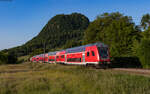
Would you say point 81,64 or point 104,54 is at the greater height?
point 104,54

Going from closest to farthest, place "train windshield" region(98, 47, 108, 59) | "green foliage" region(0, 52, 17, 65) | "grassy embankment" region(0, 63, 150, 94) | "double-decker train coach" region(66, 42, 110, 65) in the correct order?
1. "grassy embankment" region(0, 63, 150, 94)
2. "double-decker train coach" region(66, 42, 110, 65)
3. "train windshield" region(98, 47, 108, 59)
4. "green foliage" region(0, 52, 17, 65)

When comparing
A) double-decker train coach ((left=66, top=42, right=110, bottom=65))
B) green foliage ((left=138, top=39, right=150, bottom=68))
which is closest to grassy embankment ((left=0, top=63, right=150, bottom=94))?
double-decker train coach ((left=66, top=42, right=110, bottom=65))

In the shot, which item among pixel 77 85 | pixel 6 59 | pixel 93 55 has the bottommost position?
pixel 77 85

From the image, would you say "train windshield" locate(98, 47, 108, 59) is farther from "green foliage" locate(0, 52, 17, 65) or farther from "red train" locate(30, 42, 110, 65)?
"green foliage" locate(0, 52, 17, 65)

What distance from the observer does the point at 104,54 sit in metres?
19.8

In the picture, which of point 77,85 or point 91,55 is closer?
point 77,85

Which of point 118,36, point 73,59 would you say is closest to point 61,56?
point 73,59

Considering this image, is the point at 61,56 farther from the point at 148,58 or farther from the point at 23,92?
the point at 23,92

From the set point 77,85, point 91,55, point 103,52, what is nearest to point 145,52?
point 103,52

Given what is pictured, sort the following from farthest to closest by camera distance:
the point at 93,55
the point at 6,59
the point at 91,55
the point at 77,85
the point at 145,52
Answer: the point at 6,59 → the point at 91,55 → the point at 93,55 → the point at 145,52 → the point at 77,85

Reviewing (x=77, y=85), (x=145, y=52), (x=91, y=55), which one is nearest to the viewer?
(x=77, y=85)

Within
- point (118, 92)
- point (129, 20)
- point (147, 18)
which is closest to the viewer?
point (118, 92)

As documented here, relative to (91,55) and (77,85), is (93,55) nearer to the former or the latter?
(91,55)

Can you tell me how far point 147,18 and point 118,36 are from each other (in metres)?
27.9
